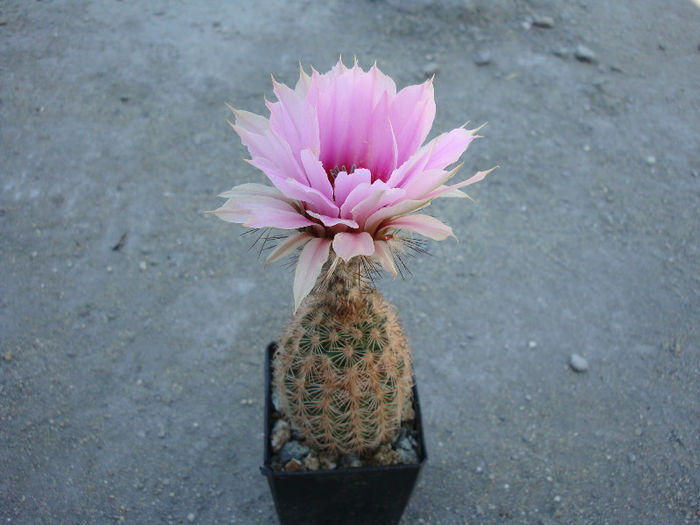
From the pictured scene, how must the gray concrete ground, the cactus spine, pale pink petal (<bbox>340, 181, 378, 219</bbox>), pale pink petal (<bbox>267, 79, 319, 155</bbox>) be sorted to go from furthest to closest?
the gray concrete ground → the cactus spine → pale pink petal (<bbox>267, 79, 319, 155</bbox>) → pale pink petal (<bbox>340, 181, 378, 219</bbox>)

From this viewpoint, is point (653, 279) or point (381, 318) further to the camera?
point (653, 279)

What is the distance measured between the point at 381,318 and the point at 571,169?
1700mm

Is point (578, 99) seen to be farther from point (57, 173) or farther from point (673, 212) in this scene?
point (57, 173)

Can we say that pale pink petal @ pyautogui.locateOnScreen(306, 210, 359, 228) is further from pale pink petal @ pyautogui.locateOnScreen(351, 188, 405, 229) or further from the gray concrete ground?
the gray concrete ground

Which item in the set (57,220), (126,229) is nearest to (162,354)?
(126,229)

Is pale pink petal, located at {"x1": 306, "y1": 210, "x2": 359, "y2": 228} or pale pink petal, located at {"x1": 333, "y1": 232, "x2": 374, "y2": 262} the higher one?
pale pink petal, located at {"x1": 306, "y1": 210, "x2": 359, "y2": 228}

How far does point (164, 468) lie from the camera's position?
1684mm

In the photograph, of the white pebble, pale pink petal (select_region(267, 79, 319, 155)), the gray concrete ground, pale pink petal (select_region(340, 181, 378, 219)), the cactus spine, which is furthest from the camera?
the white pebble

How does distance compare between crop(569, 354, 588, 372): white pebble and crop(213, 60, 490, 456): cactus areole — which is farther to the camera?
crop(569, 354, 588, 372): white pebble

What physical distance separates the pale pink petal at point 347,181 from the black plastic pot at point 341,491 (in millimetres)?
662

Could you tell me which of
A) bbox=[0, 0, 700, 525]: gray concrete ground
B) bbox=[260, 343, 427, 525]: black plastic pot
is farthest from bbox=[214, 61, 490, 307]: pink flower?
bbox=[0, 0, 700, 525]: gray concrete ground

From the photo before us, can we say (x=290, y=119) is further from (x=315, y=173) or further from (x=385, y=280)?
(x=385, y=280)

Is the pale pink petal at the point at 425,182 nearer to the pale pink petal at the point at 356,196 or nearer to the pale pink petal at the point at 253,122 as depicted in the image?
the pale pink petal at the point at 356,196

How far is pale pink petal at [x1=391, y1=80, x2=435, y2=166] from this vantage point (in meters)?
0.94
